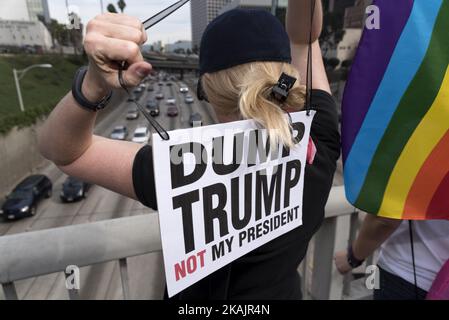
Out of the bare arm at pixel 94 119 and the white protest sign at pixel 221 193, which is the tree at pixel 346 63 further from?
the bare arm at pixel 94 119

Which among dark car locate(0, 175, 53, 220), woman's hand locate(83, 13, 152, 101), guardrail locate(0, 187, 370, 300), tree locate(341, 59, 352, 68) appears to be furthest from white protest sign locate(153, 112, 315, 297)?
dark car locate(0, 175, 53, 220)

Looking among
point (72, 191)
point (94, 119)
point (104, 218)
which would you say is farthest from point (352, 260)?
point (72, 191)

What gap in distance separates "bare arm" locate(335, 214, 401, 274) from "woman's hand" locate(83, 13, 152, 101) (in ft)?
3.86

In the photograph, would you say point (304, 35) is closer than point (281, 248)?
No

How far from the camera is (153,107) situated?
94 cm

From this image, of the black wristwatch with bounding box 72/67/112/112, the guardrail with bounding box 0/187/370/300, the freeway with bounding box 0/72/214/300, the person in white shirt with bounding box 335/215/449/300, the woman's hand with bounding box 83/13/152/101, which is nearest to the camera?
the woman's hand with bounding box 83/13/152/101

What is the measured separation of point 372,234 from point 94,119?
1261 mm

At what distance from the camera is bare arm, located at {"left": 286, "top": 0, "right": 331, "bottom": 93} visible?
1.25 meters

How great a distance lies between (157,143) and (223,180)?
9.6 inches

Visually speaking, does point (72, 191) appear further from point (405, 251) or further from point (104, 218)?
point (405, 251)

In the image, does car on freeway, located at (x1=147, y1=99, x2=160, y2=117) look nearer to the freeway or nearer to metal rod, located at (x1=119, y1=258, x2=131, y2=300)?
the freeway
